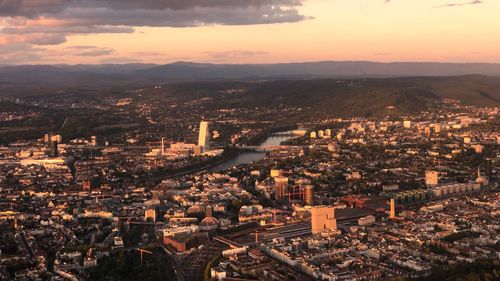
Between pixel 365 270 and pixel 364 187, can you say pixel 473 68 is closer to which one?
pixel 364 187

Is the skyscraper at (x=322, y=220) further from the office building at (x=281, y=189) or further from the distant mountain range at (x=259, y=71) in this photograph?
the distant mountain range at (x=259, y=71)

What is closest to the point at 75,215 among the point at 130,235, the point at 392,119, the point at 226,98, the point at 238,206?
the point at 130,235

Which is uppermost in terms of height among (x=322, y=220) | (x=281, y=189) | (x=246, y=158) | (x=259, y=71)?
(x=322, y=220)

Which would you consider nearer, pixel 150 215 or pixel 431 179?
pixel 150 215

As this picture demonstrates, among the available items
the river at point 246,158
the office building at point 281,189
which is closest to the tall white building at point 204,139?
the river at point 246,158

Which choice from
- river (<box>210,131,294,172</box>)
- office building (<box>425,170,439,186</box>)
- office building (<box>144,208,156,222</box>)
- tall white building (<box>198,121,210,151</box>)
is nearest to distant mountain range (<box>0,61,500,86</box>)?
river (<box>210,131,294,172</box>)

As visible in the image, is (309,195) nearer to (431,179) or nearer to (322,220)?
(322,220)

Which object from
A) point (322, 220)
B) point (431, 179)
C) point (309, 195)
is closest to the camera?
point (322, 220)

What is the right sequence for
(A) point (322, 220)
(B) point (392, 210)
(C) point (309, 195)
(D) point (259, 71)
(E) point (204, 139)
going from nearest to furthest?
(A) point (322, 220) → (B) point (392, 210) → (C) point (309, 195) → (E) point (204, 139) → (D) point (259, 71)

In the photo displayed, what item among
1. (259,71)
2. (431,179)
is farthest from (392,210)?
(259,71)

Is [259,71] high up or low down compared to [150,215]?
down
